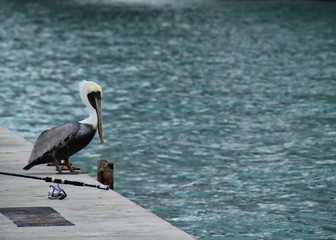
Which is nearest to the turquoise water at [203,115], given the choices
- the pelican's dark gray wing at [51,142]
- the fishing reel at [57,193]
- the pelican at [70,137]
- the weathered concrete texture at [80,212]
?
the weathered concrete texture at [80,212]

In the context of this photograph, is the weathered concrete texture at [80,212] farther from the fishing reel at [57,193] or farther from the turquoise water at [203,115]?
the turquoise water at [203,115]

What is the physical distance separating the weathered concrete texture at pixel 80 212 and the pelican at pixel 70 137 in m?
0.41

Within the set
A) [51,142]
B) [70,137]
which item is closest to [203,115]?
[51,142]

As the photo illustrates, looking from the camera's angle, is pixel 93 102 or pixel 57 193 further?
pixel 93 102

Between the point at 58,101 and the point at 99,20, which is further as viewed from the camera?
the point at 99,20

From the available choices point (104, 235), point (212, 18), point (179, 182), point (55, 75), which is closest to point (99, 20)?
point (212, 18)

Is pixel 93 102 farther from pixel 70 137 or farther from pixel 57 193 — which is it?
pixel 57 193

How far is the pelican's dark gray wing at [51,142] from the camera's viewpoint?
61.5 ft

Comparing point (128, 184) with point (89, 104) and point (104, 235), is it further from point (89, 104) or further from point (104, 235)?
point (104, 235)

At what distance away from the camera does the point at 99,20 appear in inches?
3873

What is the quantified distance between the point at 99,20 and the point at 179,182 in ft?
246

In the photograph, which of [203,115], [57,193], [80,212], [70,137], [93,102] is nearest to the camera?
[80,212]

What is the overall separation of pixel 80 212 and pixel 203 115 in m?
18.6

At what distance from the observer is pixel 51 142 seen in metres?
18.9
